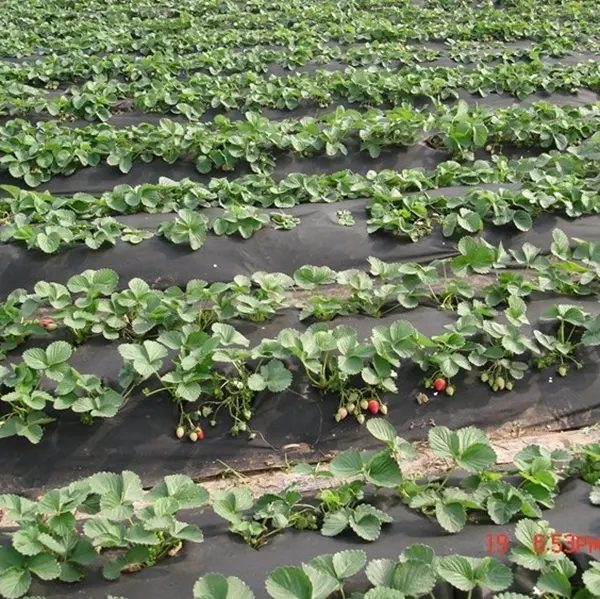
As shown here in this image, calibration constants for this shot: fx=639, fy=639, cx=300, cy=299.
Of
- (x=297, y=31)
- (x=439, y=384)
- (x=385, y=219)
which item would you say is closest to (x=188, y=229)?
(x=385, y=219)

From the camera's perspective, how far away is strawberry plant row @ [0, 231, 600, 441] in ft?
9.49

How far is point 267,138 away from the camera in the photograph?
5219 millimetres

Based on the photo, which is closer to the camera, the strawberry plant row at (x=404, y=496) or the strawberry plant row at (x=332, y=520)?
the strawberry plant row at (x=332, y=520)

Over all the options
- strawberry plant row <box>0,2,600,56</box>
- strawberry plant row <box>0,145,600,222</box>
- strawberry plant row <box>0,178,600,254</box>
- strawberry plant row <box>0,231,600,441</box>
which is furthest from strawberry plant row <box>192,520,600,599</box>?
strawberry plant row <box>0,2,600,56</box>

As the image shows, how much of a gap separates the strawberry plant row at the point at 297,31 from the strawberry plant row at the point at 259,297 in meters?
5.76

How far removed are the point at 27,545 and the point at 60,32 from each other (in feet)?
28.4

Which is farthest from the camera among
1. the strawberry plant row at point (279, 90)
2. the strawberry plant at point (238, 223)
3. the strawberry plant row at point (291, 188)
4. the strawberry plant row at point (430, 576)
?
the strawberry plant row at point (279, 90)

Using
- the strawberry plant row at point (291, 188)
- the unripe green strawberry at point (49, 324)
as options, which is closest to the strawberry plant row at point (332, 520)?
the unripe green strawberry at point (49, 324)

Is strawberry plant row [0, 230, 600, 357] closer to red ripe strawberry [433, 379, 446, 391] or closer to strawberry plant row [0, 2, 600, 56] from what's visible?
red ripe strawberry [433, 379, 446, 391]

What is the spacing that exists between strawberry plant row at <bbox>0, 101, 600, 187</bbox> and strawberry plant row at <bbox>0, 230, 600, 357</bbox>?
1.84 meters
